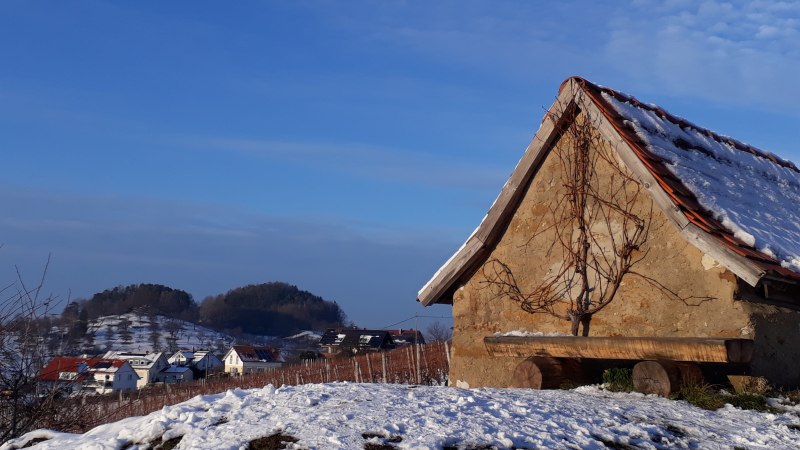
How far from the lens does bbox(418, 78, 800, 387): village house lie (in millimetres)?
7667

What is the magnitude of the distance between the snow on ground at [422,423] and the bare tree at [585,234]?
2.40 meters

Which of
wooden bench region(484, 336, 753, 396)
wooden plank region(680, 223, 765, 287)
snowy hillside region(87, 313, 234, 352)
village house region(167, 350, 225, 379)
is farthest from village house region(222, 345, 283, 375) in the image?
wooden plank region(680, 223, 765, 287)

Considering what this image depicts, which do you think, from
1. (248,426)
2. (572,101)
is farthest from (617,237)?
(248,426)

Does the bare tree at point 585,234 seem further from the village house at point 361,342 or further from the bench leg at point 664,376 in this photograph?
the village house at point 361,342

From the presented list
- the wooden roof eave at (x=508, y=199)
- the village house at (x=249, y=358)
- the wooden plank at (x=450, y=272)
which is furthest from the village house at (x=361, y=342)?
the wooden roof eave at (x=508, y=199)

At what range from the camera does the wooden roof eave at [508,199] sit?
9.39m

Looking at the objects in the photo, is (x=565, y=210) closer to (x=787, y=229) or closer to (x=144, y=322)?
(x=787, y=229)

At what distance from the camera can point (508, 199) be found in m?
9.55

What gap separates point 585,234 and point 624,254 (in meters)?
0.58

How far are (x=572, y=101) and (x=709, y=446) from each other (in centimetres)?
482

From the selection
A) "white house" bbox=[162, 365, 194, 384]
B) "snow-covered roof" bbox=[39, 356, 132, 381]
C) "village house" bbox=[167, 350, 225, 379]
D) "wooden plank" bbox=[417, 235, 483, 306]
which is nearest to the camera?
"wooden plank" bbox=[417, 235, 483, 306]

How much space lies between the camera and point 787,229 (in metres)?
8.95

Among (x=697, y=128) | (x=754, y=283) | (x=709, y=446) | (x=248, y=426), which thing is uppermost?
(x=697, y=128)

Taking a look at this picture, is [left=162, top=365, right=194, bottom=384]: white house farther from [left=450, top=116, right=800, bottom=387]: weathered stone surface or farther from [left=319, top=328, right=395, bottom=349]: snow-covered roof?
[left=450, top=116, right=800, bottom=387]: weathered stone surface
